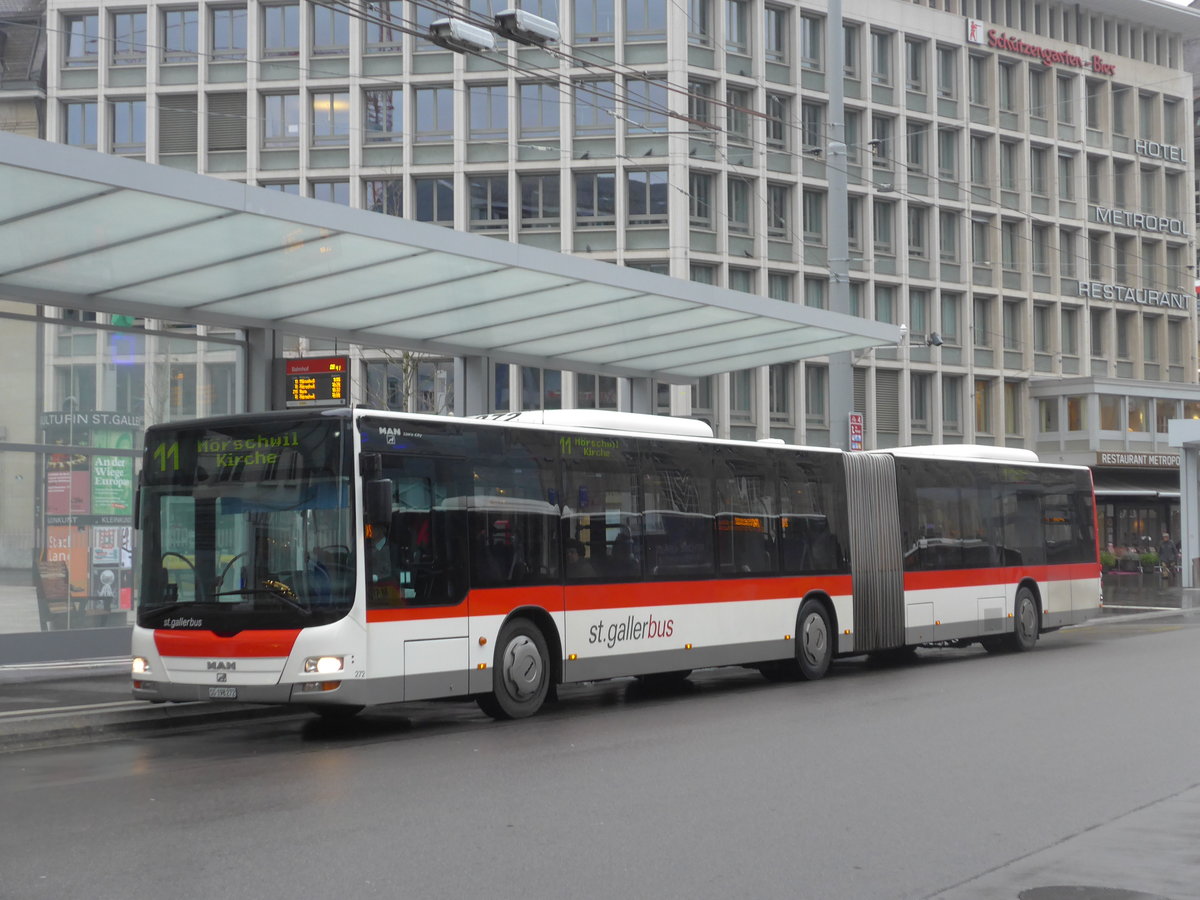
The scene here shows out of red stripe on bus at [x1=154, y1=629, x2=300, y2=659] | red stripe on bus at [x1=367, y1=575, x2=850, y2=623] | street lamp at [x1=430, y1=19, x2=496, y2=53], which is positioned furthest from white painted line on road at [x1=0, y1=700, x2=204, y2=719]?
street lamp at [x1=430, y1=19, x2=496, y2=53]

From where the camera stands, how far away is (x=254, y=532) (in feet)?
40.5

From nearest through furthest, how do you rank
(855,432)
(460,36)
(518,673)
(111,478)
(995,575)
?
1. (518,673)
2. (460,36)
3. (111,478)
4. (995,575)
5. (855,432)

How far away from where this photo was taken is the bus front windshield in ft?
39.9

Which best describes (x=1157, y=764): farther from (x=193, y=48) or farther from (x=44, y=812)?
(x=193, y=48)

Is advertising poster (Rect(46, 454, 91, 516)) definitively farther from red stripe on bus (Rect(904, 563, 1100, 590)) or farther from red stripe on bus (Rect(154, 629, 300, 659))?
red stripe on bus (Rect(904, 563, 1100, 590))

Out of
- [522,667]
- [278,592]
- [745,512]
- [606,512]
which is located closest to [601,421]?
[606,512]

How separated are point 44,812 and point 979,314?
180 ft

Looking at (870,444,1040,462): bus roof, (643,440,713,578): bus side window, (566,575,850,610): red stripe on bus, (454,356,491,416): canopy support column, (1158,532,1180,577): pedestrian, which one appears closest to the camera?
(566,575,850,610): red stripe on bus

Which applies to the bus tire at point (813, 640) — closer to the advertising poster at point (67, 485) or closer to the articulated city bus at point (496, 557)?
the articulated city bus at point (496, 557)

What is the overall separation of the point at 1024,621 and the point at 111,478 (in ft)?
43.4

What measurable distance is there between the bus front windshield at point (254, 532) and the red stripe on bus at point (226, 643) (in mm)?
68

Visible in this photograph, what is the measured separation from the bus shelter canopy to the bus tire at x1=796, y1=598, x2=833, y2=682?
393 centimetres

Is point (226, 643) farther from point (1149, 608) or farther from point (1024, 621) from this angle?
point (1149, 608)

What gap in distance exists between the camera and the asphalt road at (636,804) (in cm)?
684
